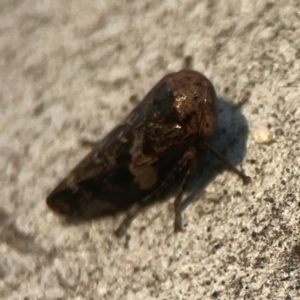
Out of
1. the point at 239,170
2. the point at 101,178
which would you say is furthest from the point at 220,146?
the point at 101,178

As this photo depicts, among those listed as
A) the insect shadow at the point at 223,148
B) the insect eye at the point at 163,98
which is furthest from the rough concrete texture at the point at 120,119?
the insect eye at the point at 163,98

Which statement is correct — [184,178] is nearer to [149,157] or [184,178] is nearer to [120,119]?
[149,157]

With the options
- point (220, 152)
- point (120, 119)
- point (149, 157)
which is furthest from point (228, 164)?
point (120, 119)

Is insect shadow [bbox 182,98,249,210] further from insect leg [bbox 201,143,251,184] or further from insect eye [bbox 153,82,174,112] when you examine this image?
insect eye [bbox 153,82,174,112]

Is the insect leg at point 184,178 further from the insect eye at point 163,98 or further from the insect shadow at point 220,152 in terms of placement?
the insect eye at point 163,98

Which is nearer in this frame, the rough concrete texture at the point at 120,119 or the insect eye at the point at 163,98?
the rough concrete texture at the point at 120,119

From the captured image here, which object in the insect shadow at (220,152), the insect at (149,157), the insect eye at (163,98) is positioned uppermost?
the insect eye at (163,98)
